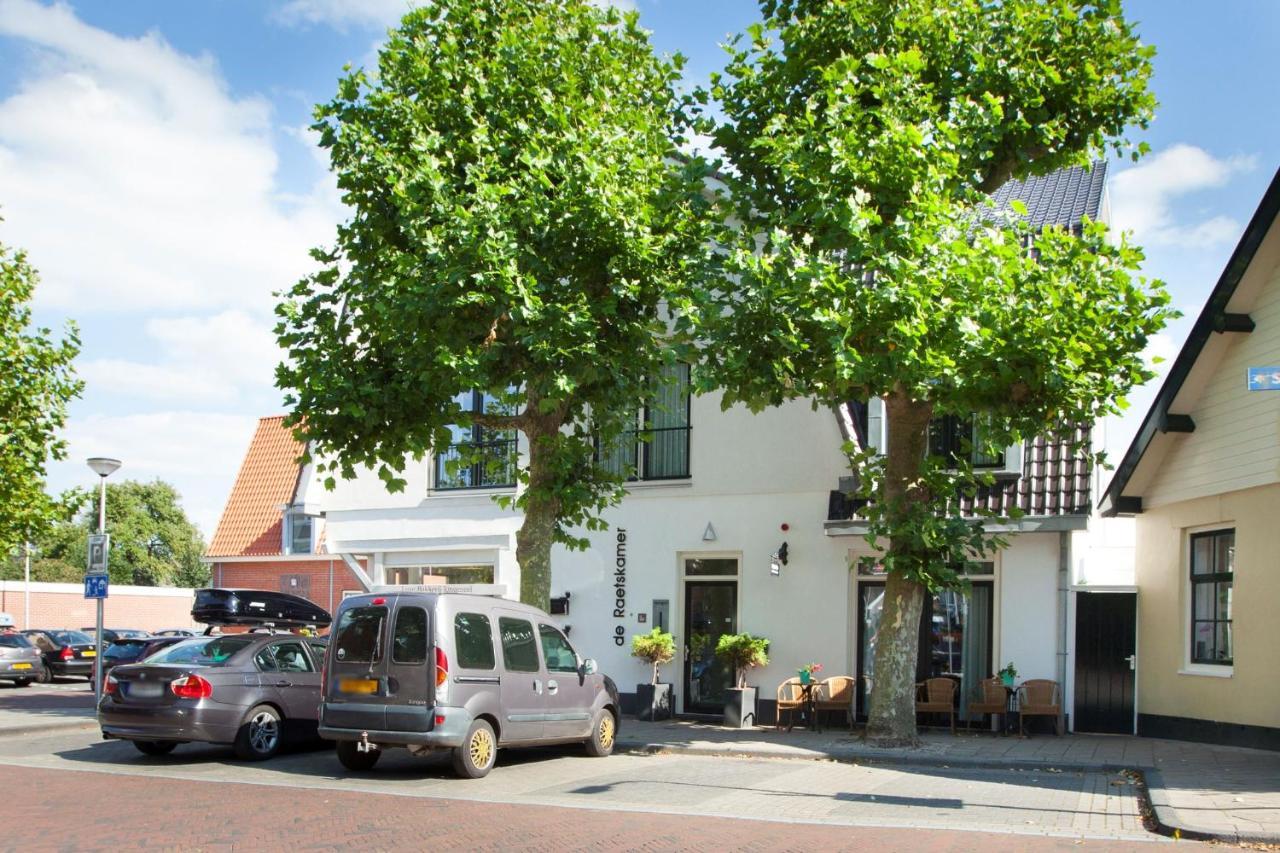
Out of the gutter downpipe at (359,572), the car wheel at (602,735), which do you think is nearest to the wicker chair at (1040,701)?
the car wheel at (602,735)

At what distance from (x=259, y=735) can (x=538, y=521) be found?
4.46 meters

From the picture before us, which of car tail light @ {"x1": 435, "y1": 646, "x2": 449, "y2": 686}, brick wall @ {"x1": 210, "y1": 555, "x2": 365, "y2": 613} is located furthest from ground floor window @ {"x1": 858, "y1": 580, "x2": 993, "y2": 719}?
brick wall @ {"x1": 210, "y1": 555, "x2": 365, "y2": 613}

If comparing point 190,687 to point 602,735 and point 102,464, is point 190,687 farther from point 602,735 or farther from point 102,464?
point 102,464

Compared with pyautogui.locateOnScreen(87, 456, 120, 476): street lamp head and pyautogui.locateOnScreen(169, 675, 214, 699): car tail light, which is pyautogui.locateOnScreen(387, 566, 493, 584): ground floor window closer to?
pyautogui.locateOnScreen(87, 456, 120, 476): street lamp head

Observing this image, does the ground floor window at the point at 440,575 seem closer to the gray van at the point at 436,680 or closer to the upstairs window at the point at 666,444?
the upstairs window at the point at 666,444

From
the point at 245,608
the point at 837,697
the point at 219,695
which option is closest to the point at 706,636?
the point at 837,697

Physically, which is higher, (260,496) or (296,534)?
(260,496)

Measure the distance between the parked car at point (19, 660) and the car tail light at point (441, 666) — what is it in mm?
23152

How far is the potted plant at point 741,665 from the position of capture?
19.1 m

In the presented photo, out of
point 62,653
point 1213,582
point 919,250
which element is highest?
point 919,250

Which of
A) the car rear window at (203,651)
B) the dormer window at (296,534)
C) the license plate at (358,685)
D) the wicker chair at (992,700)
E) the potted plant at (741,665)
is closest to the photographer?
the license plate at (358,685)

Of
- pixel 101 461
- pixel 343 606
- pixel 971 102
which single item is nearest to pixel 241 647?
pixel 343 606

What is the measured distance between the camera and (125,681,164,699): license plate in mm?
13789

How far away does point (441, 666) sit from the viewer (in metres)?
12.5
